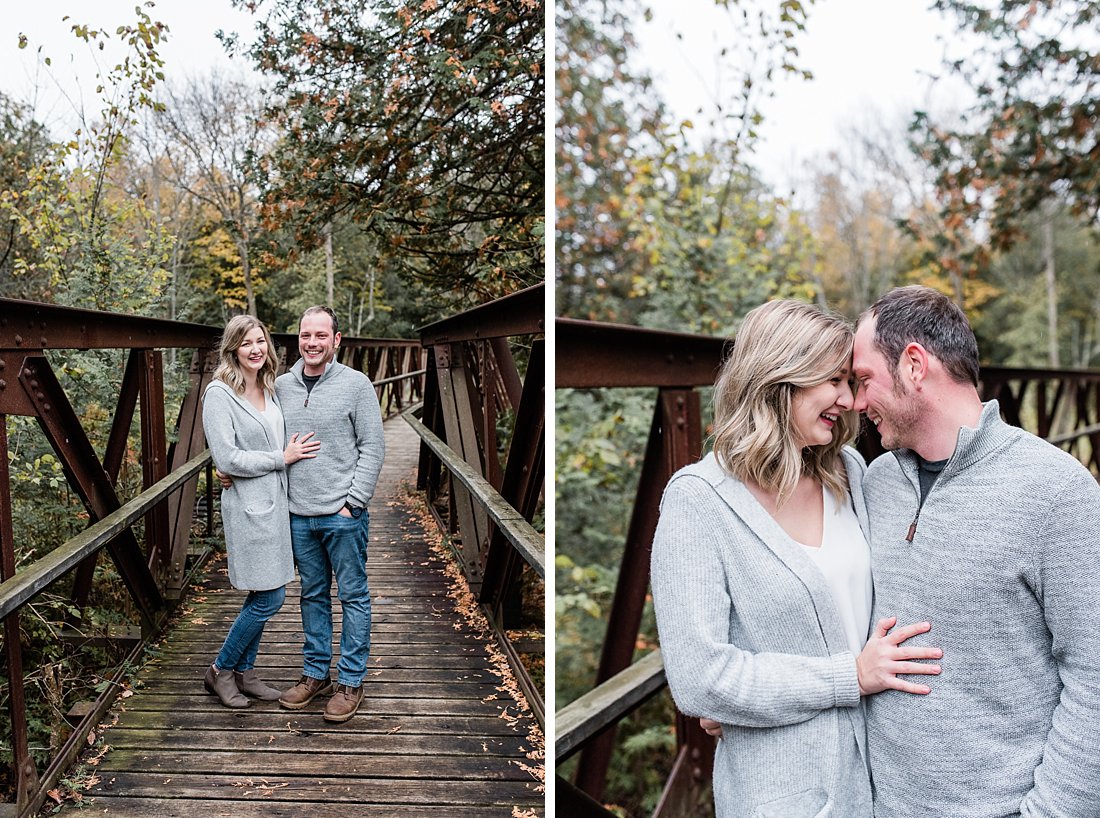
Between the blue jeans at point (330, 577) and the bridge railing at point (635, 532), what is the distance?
0.73 m

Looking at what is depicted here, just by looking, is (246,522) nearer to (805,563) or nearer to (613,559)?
(805,563)

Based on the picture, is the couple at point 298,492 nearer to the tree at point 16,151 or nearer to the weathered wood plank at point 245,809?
the weathered wood plank at point 245,809

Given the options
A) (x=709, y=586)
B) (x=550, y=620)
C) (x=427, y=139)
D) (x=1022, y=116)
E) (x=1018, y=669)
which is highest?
(x=1022, y=116)

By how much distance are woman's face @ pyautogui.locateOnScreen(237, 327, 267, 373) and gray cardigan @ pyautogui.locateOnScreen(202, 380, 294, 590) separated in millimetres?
78

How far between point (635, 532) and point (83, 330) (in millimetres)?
1357

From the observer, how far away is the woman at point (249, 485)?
6.89ft

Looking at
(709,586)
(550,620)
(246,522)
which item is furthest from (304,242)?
(709,586)

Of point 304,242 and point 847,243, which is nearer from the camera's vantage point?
point 304,242

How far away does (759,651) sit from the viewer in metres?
1.39

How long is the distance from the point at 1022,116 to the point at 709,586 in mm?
7436

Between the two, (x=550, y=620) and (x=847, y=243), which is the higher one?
(x=847, y=243)

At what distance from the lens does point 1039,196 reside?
296 inches

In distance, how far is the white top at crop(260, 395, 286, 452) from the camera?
242cm

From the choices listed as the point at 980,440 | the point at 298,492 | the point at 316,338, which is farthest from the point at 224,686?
the point at 980,440
